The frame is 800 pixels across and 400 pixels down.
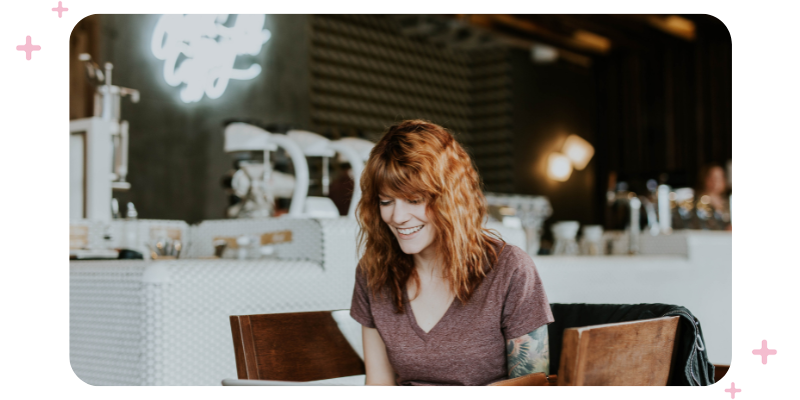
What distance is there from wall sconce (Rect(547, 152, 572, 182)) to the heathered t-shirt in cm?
697

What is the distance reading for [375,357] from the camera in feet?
4.94

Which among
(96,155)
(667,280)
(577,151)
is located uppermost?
(577,151)

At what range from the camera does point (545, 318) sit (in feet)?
4.42

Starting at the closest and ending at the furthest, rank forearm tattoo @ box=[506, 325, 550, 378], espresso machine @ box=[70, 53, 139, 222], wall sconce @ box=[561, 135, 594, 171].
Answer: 1. forearm tattoo @ box=[506, 325, 550, 378]
2. espresso machine @ box=[70, 53, 139, 222]
3. wall sconce @ box=[561, 135, 594, 171]

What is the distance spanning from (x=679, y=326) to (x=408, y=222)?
560 millimetres

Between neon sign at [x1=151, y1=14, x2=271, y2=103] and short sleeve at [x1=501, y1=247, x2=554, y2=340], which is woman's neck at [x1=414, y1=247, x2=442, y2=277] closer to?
short sleeve at [x1=501, y1=247, x2=554, y2=340]

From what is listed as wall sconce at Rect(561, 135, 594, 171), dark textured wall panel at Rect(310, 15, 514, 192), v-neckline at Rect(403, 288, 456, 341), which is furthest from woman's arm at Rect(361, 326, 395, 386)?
wall sconce at Rect(561, 135, 594, 171)

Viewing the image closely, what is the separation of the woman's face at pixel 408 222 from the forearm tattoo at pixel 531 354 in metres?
0.28

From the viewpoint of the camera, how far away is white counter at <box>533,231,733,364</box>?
2.66 meters

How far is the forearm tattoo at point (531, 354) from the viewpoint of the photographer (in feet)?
4.40

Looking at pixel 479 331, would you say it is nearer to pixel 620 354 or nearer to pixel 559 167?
pixel 620 354
